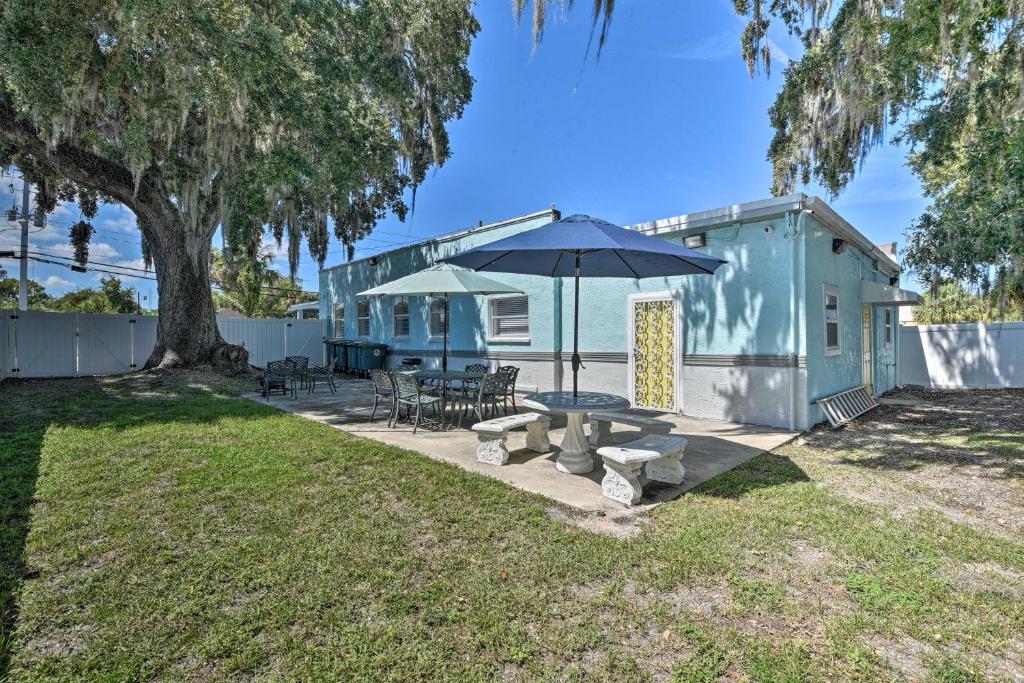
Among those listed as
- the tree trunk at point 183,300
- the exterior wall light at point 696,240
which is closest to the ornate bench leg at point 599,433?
the exterior wall light at point 696,240

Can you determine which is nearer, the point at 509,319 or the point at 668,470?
the point at 668,470

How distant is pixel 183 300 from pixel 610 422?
1171 cm

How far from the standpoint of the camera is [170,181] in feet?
34.1

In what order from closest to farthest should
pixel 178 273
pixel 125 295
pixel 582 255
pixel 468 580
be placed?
pixel 468 580
pixel 582 255
pixel 178 273
pixel 125 295

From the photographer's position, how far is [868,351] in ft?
32.6

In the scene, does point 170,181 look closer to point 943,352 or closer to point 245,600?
point 245,600

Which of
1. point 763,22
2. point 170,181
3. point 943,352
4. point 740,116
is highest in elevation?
point 763,22

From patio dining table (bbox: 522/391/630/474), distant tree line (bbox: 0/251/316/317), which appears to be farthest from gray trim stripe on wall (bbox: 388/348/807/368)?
distant tree line (bbox: 0/251/316/317)

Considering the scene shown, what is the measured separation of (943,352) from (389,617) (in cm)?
1590

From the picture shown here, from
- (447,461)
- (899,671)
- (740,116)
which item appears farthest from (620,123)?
(899,671)

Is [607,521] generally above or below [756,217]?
below

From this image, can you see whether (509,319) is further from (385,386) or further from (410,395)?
(410,395)

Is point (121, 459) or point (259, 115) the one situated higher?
point (259, 115)

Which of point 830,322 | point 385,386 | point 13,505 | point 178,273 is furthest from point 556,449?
point 178,273
